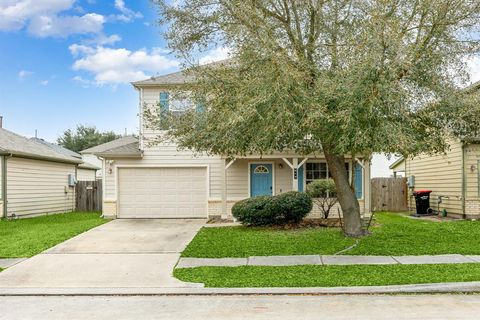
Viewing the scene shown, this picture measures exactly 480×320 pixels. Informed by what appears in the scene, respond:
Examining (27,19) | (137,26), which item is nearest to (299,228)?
(137,26)

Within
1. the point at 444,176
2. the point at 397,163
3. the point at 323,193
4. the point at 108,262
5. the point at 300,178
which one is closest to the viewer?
the point at 108,262

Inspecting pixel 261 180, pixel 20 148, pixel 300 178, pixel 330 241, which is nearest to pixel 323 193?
pixel 300 178

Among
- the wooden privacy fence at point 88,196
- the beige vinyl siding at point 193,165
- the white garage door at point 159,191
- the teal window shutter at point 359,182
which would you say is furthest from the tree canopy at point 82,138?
the teal window shutter at point 359,182

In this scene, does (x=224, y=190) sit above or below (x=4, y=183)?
below

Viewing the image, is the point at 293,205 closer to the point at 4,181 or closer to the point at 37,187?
the point at 4,181

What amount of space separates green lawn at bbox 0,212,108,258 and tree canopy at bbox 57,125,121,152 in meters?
33.5

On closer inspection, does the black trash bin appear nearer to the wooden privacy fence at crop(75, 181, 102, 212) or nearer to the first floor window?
the first floor window

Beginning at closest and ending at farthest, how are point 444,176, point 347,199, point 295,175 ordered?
point 347,199 → point 295,175 → point 444,176

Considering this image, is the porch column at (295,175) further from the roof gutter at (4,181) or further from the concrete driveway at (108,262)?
the roof gutter at (4,181)

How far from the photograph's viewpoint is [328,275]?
287 inches

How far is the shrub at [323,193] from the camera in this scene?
1459cm

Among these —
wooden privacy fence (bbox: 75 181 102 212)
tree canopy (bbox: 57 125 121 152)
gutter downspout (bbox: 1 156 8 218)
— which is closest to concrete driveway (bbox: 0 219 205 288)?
gutter downspout (bbox: 1 156 8 218)

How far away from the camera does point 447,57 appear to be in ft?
29.6

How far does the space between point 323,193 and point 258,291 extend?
8758 mm
